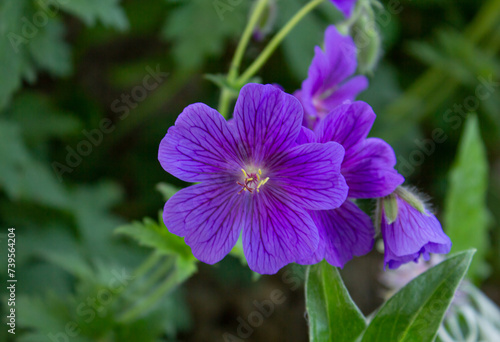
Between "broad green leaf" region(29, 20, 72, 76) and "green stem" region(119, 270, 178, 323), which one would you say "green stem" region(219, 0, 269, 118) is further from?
"broad green leaf" region(29, 20, 72, 76)

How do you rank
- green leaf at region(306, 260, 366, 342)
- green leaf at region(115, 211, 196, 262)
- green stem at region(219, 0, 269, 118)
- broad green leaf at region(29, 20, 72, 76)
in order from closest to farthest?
green leaf at region(306, 260, 366, 342) < green leaf at region(115, 211, 196, 262) < green stem at region(219, 0, 269, 118) < broad green leaf at region(29, 20, 72, 76)

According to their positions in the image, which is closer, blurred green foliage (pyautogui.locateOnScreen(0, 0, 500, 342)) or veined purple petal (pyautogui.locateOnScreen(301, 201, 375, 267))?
veined purple petal (pyautogui.locateOnScreen(301, 201, 375, 267))

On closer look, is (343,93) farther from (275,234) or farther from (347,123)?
(275,234)

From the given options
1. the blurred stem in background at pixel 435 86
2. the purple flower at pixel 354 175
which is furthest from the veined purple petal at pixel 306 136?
the blurred stem in background at pixel 435 86

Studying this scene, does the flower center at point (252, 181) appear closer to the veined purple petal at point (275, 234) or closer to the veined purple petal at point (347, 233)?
the veined purple petal at point (275, 234)

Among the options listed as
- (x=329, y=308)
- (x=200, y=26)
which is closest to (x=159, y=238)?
(x=329, y=308)

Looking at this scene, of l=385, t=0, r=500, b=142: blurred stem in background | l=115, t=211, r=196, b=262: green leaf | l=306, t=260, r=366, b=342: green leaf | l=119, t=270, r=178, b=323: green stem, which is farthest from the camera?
l=385, t=0, r=500, b=142: blurred stem in background

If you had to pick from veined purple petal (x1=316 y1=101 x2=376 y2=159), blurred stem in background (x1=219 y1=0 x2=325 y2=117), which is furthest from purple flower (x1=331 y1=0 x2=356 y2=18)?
veined purple petal (x1=316 y1=101 x2=376 y2=159)
